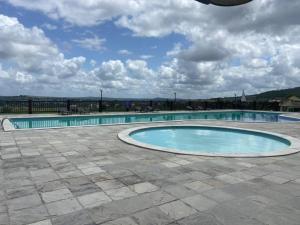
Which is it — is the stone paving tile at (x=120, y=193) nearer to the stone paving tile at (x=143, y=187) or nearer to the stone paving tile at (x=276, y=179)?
the stone paving tile at (x=143, y=187)

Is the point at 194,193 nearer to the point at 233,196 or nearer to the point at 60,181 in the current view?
the point at 233,196

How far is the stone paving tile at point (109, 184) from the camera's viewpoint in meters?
3.42

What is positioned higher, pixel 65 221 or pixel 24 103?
pixel 24 103

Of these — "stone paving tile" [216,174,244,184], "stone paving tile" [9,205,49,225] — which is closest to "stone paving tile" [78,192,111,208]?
"stone paving tile" [9,205,49,225]

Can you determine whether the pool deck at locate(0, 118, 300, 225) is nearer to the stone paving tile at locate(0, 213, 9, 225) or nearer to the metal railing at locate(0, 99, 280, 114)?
the stone paving tile at locate(0, 213, 9, 225)

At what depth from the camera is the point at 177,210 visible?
2.76m

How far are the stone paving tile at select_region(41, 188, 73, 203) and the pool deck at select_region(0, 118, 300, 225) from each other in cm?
1

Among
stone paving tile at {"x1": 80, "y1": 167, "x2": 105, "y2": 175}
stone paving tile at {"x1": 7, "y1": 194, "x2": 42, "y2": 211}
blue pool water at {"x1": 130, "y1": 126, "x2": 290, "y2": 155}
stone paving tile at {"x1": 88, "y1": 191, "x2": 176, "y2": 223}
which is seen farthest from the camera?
blue pool water at {"x1": 130, "y1": 126, "x2": 290, "y2": 155}

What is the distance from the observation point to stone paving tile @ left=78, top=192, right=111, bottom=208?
2.88 metres

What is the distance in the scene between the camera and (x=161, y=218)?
8.46 feet

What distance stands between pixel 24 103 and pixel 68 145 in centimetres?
1027

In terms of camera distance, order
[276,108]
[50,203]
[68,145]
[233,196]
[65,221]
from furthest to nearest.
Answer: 1. [276,108]
2. [68,145]
3. [233,196]
4. [50,203]
5. [65,221]

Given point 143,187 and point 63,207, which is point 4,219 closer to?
point 63,207

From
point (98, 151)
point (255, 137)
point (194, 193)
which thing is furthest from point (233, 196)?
point (255, 137)
